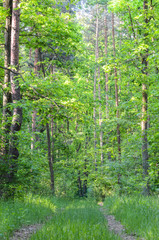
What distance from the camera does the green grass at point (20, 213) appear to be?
189 inches

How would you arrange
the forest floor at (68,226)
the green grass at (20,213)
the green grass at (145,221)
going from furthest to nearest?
the green grass at (20,213)
the green grass at (145,221)
the forest floor at (68,226)

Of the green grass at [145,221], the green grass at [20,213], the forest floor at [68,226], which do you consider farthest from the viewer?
the green grass at [20,213]

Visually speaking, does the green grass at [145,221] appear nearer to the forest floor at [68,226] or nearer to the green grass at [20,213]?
the forest floor at [68,226]

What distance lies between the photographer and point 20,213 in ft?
20.2

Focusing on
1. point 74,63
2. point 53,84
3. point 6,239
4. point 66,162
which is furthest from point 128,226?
point 66,162

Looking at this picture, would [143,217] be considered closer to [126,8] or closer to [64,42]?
[64,42]

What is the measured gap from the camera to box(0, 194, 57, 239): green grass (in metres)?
4.80

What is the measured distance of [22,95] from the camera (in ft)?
30.1

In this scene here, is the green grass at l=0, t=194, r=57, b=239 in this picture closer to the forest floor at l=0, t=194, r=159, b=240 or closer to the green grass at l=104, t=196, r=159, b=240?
the forest floor at l=0, t=194, r=159, b=240

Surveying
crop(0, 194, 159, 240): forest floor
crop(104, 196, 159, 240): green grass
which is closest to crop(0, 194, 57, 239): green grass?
crop(0, 194, 159, 240): forest floor

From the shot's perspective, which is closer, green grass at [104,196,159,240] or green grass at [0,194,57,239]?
green grass at [104,196,159,240]

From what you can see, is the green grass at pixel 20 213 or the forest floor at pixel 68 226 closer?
the forest floor at pixel 68 226

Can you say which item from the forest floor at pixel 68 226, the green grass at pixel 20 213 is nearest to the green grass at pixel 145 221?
the forest floor at pixel 68 226

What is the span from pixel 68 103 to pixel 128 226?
3.94 m
